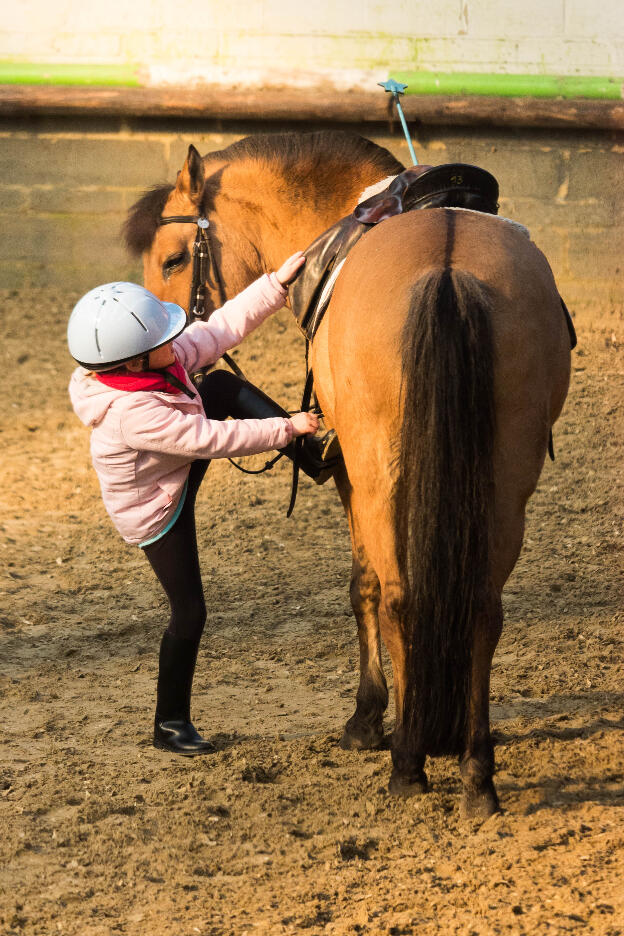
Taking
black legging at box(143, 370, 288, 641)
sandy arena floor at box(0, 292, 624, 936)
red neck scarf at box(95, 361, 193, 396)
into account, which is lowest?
sandy arena floor at box(0, 292, 624, 936)

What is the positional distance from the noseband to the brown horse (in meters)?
1.40

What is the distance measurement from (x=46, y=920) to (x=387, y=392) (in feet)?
4.82

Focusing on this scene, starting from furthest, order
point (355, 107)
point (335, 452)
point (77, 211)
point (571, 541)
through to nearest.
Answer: point (77, 211) < point (355, 107) < point (571, 541) < point (335, 452)

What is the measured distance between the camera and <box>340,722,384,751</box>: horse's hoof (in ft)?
11.0

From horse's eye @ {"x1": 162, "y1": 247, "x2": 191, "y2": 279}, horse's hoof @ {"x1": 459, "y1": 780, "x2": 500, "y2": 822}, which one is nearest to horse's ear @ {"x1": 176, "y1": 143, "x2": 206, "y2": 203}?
horse's eye @ {"x1": 162, "y1": 247, "x2": 191, "y2": 279}

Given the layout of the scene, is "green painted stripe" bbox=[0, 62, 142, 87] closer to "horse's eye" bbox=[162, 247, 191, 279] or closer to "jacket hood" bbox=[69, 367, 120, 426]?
"horse's eye" bbox=[162, 247, 191, 279]

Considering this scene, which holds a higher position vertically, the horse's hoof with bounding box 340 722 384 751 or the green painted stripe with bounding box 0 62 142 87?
the green painted stripe with bounding box 0 62 142 87

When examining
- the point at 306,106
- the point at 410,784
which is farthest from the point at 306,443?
the point at 306,106

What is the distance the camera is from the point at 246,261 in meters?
4.20

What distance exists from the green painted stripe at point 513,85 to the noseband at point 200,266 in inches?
160

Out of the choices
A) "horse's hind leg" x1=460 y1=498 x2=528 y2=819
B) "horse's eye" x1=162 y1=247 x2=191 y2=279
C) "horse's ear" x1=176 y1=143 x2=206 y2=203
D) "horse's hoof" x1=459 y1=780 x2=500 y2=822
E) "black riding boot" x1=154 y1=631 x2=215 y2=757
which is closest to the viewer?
"horse's hind leg" x1=460 y1=498 x2=528 y2=819

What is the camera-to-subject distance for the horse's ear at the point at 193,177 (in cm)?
416

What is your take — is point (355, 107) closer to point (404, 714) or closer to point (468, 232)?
point (468, 232)

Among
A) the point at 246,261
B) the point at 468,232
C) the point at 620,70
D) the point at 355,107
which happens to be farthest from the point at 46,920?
the point at 620,70
